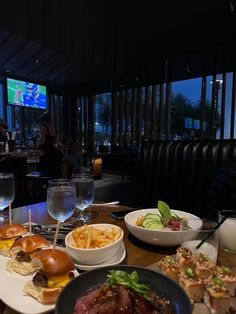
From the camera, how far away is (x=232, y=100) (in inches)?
266

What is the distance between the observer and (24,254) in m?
0.78

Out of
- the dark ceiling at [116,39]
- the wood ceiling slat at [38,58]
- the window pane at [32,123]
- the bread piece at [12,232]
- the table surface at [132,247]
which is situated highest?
the dark ceiling at [116,39]

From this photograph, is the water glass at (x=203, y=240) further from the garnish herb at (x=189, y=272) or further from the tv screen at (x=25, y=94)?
the tv screen at (x=25, y=94)

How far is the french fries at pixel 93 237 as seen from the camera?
833 millimetres

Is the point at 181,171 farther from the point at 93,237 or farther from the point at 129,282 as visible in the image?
the point at 129,282

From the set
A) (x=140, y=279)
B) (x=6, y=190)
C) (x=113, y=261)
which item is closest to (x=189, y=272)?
(x=140, y=279)

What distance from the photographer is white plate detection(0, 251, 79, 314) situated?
59cm

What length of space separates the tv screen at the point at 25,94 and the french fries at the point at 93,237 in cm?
667

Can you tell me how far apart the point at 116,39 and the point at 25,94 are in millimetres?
2976

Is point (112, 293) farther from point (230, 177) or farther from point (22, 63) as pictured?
point (22, 63)

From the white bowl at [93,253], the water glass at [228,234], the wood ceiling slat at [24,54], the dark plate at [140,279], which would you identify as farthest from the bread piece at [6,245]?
the wood ceiling slat at [24,54]

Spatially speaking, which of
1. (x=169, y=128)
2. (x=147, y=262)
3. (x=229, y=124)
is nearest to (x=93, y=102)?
(x=169, y=128)

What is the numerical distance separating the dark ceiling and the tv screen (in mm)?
328

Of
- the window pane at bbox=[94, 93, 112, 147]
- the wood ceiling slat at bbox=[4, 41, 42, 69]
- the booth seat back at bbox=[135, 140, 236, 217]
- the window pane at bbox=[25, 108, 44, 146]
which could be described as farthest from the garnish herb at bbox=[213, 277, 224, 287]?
the window pane at bbox=[94, 93, 112, 147]
